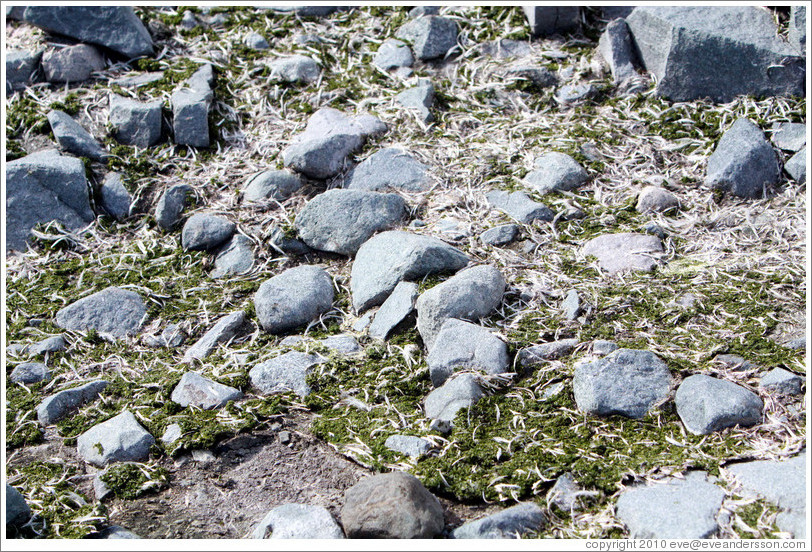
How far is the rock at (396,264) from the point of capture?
3.70 m

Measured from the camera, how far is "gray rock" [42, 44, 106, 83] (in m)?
5.30

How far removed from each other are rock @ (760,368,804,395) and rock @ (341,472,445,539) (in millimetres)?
1430

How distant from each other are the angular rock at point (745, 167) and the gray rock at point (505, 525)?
2.48 meters

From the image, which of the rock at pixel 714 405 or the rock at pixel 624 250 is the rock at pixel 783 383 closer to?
the rock at pixel 714 405

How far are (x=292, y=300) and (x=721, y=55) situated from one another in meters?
3.13

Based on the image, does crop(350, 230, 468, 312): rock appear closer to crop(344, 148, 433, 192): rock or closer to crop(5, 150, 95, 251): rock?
crop(344, 148, 433, 192): rock

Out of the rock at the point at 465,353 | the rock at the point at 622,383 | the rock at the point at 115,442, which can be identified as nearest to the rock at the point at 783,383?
the rock at the point at 622,383

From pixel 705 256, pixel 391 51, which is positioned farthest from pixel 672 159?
pixel 391 51

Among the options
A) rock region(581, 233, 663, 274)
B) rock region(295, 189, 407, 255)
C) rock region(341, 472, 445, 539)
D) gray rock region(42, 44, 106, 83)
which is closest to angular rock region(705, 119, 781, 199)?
rock region(581, 233, 663, 274)

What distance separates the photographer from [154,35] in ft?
18.6

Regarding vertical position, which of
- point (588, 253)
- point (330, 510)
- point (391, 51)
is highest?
point (391, 51)

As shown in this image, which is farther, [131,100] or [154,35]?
[154,35]

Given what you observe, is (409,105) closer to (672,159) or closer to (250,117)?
(250,117)

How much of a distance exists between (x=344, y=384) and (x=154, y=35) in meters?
3.68
